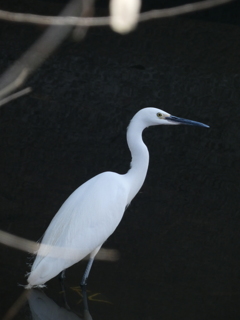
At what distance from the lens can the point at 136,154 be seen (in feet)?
7.62

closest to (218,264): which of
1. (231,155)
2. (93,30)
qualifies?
(231,155)

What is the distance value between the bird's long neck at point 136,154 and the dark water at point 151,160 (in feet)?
1.21

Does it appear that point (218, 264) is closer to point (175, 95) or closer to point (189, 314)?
point (189, 314)

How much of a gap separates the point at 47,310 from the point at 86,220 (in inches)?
15.1

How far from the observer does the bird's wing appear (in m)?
2.05

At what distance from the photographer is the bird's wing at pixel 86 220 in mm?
2055

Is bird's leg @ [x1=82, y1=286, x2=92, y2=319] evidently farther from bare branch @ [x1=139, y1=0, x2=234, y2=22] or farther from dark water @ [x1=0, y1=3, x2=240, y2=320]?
bare branch @ [x1=139, y1=0, x2=234, y2=22]

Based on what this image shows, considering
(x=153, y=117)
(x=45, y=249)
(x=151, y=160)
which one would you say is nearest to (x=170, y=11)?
(x=45, y=249)

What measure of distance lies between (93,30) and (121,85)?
113 centimetres

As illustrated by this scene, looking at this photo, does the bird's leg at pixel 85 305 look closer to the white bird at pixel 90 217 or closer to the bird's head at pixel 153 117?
the white bird at pixel 90 217

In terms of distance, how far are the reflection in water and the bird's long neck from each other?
587mm

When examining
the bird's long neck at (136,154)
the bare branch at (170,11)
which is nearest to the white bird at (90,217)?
the bird's long neck at (136,154)

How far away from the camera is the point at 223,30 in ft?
18.0

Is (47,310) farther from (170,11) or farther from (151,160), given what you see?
(151,160)
